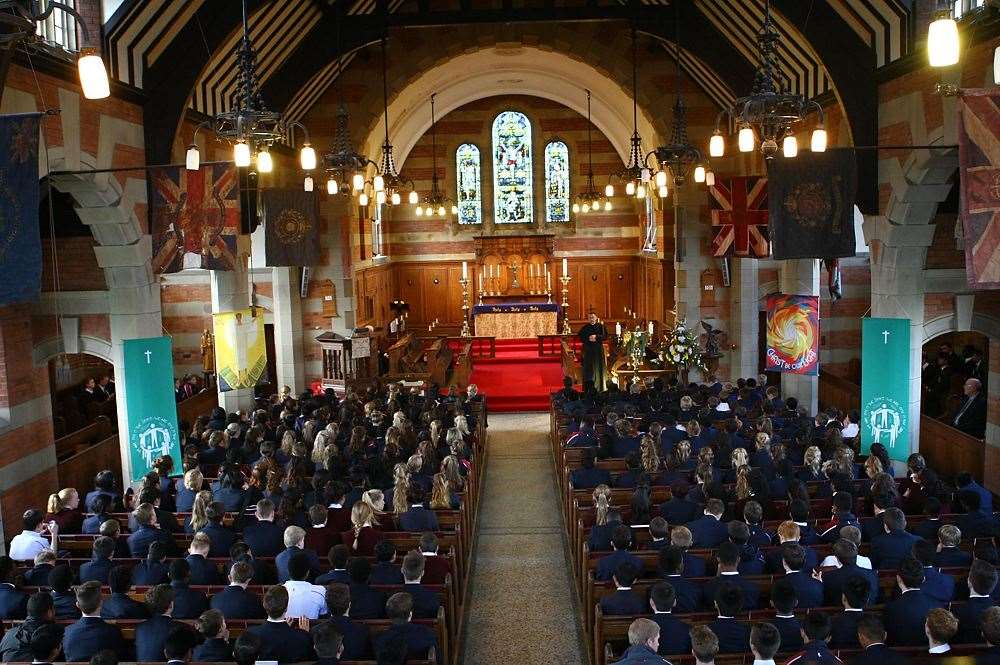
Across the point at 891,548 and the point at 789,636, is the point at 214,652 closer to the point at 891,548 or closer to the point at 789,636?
the point at 789,636

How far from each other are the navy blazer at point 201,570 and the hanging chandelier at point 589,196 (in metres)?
19.9

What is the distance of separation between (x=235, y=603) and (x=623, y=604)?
123 inches

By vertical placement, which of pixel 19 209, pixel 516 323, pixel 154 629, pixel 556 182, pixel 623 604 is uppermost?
pixel 556 182

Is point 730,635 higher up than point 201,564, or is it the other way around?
point 201,564

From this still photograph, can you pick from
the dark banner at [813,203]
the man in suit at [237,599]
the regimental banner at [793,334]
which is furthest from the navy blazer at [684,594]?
the regimental banner at [793,334]

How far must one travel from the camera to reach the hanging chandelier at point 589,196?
26062mm

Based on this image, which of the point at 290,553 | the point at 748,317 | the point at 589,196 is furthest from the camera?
the point at 589,196

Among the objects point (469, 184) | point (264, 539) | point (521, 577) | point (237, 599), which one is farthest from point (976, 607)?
point (469, 184)

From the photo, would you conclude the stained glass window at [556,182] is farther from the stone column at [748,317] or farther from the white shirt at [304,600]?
the white shirt at [304,600]

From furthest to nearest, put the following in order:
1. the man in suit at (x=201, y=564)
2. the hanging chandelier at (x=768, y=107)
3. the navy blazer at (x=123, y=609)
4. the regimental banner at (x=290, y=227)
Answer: the regimental banner at (x=290, y=227)
the hanging chandelier at (x=768, y=107)
the man in suit at (x=201, y=564)
the navy blazer at (x=123, y=609)

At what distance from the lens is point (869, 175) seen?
12906mm

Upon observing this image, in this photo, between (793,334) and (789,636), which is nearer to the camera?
(789,636)

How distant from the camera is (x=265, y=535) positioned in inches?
324

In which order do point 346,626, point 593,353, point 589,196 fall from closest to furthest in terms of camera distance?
point 346,626 → point 593,353 → point 589,196
